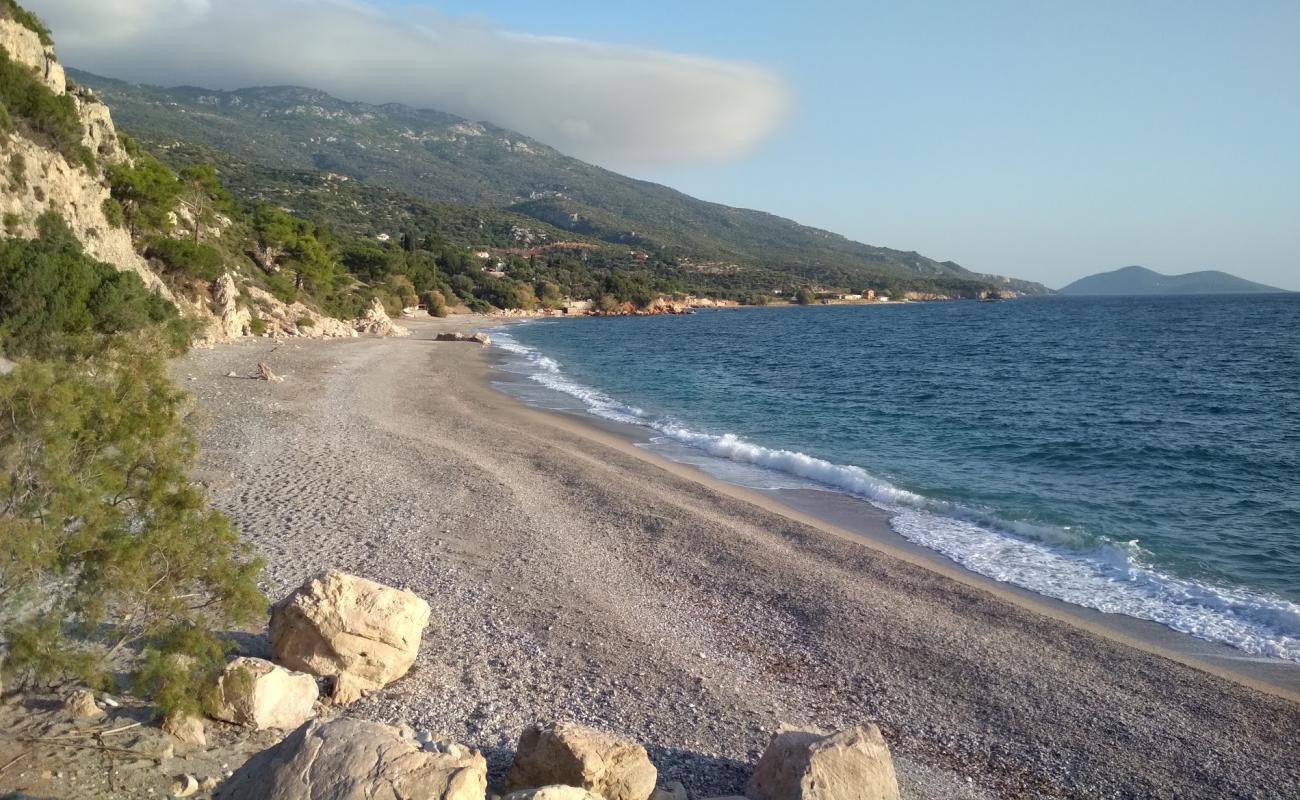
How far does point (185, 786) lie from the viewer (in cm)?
514

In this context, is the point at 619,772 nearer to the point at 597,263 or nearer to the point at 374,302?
the point at 374,302

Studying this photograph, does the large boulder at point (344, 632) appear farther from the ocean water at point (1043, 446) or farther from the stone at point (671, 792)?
the ocean water at point (1043, 446)

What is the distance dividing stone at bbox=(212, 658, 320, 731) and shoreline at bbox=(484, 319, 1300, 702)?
357 inches

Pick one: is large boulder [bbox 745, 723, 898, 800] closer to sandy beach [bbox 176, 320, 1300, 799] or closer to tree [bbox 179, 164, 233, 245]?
sandy beach [bbox 176, 320, 1300, 799]

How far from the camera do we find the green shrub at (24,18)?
27484 millimetres

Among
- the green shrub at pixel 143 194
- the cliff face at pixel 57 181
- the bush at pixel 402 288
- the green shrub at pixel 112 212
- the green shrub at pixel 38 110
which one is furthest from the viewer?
the bush at pixel 402 288

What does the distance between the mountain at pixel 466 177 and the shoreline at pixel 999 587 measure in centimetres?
12567

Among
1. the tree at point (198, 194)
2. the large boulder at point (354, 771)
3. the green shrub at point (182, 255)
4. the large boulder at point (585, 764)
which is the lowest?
the large boulder at point (585, 764)

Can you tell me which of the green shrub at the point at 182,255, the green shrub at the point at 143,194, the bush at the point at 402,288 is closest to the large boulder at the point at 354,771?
the green shrub at the point at 182,255

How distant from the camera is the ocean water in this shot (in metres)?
12.1

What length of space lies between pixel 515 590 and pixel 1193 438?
20423mm

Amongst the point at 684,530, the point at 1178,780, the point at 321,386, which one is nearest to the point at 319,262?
the point at 321,386

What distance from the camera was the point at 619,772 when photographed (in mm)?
5273

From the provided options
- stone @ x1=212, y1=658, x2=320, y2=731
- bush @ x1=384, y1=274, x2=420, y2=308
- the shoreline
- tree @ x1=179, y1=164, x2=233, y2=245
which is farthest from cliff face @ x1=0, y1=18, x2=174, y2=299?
bush @ x1=384, y1=274, x2=420, y2=308
